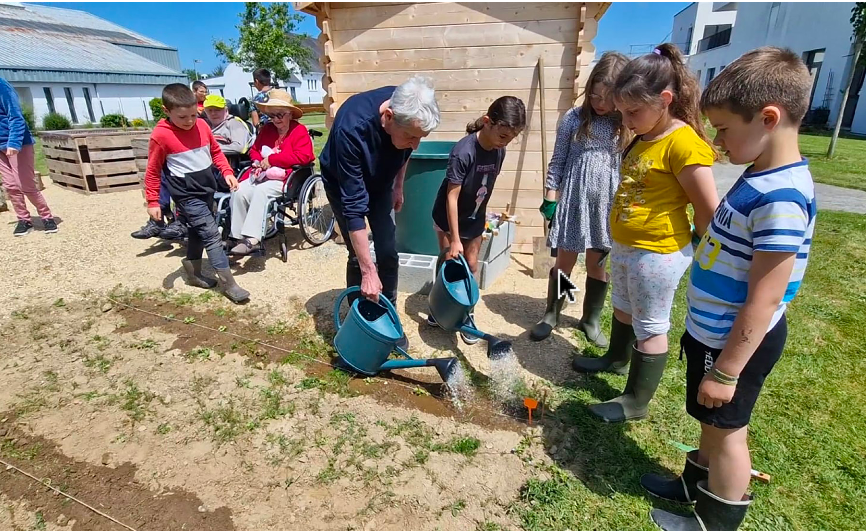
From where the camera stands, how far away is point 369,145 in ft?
7.55

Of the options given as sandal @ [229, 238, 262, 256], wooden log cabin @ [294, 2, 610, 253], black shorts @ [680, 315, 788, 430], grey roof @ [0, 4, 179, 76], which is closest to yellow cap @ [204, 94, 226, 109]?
wooden log cabin @ [294, 2, 610, 253]

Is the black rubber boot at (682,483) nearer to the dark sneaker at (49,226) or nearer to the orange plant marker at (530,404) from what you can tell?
the orange plant marker at (530,404)

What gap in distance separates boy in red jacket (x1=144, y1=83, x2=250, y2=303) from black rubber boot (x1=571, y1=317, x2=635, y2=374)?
246cm

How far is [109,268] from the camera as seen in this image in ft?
14.1

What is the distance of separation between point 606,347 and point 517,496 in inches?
53.3

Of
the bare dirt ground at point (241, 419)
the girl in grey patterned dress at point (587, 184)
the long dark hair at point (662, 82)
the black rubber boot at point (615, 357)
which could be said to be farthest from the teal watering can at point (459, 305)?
the long dark hair at point (662, 82)

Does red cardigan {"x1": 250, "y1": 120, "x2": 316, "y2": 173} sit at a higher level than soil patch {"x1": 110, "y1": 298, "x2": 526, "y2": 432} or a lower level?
higher

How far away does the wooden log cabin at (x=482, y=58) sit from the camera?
414 cm

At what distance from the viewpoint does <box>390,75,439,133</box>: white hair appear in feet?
6.71

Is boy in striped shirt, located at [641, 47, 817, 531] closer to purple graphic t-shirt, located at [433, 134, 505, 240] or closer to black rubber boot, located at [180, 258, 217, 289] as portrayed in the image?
purple graphic t-shirt, located at [433, 134, 505, 240]

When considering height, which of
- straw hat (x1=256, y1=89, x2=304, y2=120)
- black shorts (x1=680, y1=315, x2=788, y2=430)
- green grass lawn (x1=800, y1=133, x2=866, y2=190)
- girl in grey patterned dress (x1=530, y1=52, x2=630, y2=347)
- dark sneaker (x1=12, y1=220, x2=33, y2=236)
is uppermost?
straw hat (x1=256, y1=89, x2=304, y2=120)

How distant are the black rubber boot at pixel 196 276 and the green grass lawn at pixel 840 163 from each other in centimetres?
900

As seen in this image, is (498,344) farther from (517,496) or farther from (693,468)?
(693,468)

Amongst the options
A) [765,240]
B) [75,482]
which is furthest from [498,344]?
[75,482]
